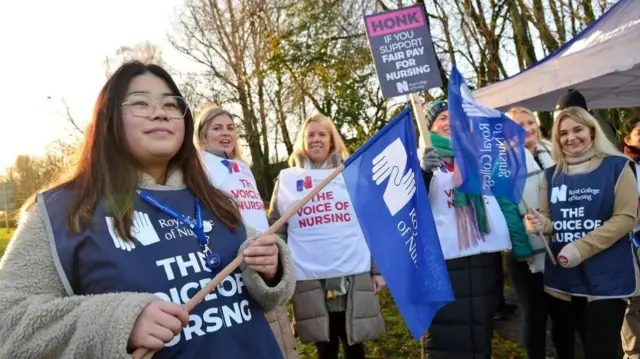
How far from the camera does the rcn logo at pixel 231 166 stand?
3.53 meters

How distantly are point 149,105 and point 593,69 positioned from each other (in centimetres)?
441

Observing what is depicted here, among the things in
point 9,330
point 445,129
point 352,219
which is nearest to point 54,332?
point 9,330

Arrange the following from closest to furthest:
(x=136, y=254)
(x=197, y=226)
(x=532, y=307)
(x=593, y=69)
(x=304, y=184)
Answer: (x=136, y=254) → (x=197, y=226) → (x=304, y=184) → (x=532, y=307) → (x=593, y=69)

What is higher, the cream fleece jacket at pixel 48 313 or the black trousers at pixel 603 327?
the cream fleece jacket at pixel 48 313

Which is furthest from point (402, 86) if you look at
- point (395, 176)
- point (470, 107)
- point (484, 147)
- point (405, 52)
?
point (395, 176)

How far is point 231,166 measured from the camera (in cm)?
356

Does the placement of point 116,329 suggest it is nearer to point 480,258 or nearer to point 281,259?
point 281,259

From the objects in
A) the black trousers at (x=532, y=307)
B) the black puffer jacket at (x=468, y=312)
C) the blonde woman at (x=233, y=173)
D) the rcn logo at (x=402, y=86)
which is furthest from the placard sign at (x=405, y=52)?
the black trousers at (x=532, y=307)

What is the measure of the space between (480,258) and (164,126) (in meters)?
2.35

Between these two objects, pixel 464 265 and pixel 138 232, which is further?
pixel 464 265

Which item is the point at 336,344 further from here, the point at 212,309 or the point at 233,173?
the point at 212,309

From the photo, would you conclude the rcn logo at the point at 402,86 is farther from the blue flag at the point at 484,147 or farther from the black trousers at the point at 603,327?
the black trousers at the point at 603,327

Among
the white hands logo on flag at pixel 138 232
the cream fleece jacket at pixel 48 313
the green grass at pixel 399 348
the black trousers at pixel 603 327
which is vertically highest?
the white hands logo on flag at pixel 138 232

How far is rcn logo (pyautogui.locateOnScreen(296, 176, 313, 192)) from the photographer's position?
3.74 meters
